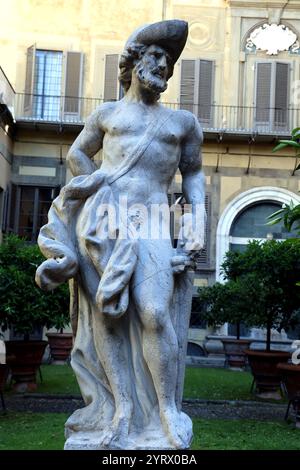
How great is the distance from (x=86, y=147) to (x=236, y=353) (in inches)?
504

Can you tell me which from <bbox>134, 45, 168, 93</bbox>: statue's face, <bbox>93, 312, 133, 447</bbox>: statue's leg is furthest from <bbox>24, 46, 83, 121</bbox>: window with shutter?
<bbox>93, 312, 133, 447</bbox>: statue's leg

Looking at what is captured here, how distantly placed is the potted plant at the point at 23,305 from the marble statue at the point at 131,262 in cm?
581

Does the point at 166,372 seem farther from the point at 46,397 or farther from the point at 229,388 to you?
the point at 229,388

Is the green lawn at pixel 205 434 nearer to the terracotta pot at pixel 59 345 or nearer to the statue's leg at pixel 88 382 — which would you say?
the statue's leg at pixel 88 382

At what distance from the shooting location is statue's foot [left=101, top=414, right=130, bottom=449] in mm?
3133

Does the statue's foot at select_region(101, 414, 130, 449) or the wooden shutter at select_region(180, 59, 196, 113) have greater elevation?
the wooden shutter at select_region(180, 59, 196, 113)

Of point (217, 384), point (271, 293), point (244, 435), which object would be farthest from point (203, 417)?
point (217, 384)

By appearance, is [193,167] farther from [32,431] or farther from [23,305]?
[23,305]

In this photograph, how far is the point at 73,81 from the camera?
19.5 metres

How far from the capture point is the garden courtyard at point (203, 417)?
679cm

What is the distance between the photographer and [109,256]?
11.0ft

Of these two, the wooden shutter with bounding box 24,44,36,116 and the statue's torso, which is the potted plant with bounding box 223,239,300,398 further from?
the wooden shutter with bounding box 24,44,36,116

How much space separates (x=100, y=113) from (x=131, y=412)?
1616 mm

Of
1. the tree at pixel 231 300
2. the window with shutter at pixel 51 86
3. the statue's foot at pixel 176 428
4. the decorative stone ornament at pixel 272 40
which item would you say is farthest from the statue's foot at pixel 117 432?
the decorative stone ornament at pixel 272 40
